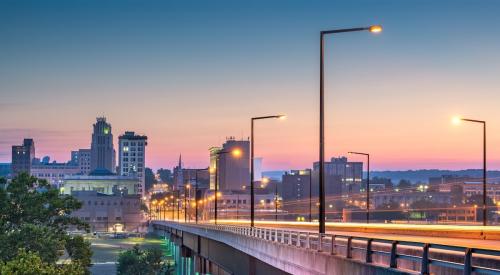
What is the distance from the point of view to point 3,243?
81.9 meters

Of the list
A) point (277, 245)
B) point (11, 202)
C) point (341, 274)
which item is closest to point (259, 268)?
point (277, 245)

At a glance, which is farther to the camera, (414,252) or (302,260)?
(302,260)

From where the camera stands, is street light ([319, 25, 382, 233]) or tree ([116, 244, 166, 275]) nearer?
street light ([319, 25, 382, 233])

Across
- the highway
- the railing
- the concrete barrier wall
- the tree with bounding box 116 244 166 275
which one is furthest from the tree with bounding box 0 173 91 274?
the railing

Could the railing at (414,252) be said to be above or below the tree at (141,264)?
above

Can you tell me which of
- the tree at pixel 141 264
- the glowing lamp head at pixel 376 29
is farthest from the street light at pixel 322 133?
the tree at pixel 141 264

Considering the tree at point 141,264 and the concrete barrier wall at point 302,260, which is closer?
the concrete barrier wall at point 302,260

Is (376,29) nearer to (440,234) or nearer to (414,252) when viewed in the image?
(414,252)

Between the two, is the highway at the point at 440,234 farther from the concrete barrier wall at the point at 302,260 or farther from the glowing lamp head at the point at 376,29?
the glowing lamp head at the point at 376,29

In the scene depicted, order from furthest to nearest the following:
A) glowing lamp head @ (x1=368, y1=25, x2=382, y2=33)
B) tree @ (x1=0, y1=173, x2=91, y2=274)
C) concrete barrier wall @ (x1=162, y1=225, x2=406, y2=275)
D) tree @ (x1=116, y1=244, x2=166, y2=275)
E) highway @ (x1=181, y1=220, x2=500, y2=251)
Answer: tree @ (x1=116, y1=244, x2=166, y2=275) → tree @ (x1=0, y1=173, x2=91, y2=274) → highway @ (x1=181, y1=220, x2=500, y2=251) → glowing lamp head @ (x1=368, y1=25, x2=382, y2=33) → concrete barrier wall @ (x1=162, y1=225, x2=406, y2=275)

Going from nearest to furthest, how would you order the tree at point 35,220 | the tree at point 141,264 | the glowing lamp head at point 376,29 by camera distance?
the glowing lamp head at point 376,29, the tree at point 35,220, the tree at point 141,264

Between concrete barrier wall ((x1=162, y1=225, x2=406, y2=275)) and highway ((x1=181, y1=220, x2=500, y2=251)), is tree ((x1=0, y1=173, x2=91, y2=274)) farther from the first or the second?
concrete barrier wall ((x1=162, y1=225, x2=406, y2=275))

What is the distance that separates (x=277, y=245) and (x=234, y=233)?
19.6 m

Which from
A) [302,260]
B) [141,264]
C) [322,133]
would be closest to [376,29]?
[322,133]
